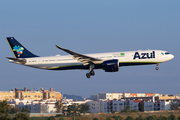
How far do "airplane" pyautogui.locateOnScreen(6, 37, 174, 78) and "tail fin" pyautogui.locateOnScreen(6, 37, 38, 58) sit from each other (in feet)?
2.80

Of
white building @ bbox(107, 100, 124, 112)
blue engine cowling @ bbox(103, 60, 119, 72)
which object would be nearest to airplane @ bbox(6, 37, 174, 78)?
blue engine cowling @ bbox(103, 60, 119, 72)

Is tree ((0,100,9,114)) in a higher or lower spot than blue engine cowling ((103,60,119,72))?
lower

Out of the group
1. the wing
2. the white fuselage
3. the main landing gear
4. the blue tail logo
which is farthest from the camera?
the blue tail logo

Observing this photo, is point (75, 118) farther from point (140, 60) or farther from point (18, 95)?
point (18, 95)

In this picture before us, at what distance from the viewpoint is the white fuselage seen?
51.2 metres

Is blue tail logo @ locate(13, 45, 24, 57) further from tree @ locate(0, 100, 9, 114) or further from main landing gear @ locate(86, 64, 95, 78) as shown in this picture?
tree @ locate(0, 100, 9, 114)

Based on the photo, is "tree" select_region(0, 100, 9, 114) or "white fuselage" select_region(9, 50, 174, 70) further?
"white fuselage" select_region(9, 50, 174, 70)

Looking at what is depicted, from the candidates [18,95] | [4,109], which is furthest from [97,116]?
[18,95]

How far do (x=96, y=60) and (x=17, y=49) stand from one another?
1753 cm

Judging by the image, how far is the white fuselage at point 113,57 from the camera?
5119cm

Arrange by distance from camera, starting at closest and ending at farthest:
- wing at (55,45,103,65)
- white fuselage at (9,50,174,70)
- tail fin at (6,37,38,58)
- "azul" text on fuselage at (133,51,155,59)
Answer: wing at (55,45,103,65), "azul" text on fuselage at (133,51,155,59), white fuselage at (9,50,174,70), tail fin at (6,37,38,58)

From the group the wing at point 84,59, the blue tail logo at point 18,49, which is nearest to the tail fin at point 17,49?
the blue tail logo at point 18,49

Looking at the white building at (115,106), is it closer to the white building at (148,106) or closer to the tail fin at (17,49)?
the white building at (148,106)

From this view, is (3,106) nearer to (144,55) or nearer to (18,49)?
(144,55)
